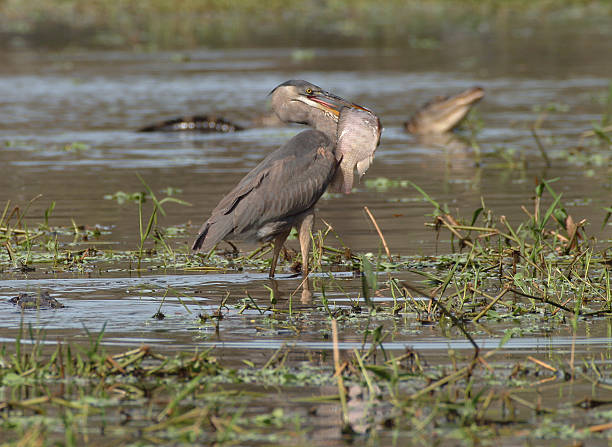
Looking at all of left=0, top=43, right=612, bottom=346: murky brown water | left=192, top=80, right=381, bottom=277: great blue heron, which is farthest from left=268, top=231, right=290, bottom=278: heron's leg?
left=0, top=43, right=612, bottom=346: murky brown water

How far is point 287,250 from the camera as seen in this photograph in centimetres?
980

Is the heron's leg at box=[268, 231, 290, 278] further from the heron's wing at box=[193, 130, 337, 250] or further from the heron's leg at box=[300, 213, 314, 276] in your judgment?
the heron's wing at box=[193, 130, 337, 250]

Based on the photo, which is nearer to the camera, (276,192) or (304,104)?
(276,192)

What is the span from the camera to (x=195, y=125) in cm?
1827

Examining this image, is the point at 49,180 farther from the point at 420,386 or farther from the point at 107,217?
the point at 420,386

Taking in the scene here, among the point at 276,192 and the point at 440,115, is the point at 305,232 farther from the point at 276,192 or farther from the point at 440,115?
the point at 440,115

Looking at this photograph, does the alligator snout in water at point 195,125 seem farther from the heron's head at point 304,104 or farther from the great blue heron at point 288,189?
the great blue heron at point 288,189

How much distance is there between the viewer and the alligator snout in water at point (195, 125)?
59.7 ft

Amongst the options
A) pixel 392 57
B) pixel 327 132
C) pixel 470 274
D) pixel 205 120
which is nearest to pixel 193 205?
pixel 327 132

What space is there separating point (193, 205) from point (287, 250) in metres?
2.53

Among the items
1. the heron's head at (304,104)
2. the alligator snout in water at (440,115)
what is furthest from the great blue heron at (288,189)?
the alligator snout in water at (440,115)

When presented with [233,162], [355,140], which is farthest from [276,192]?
[233,162]

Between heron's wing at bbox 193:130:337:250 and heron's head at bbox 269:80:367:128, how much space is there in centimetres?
46

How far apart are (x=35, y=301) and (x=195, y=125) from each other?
35.5 ft
